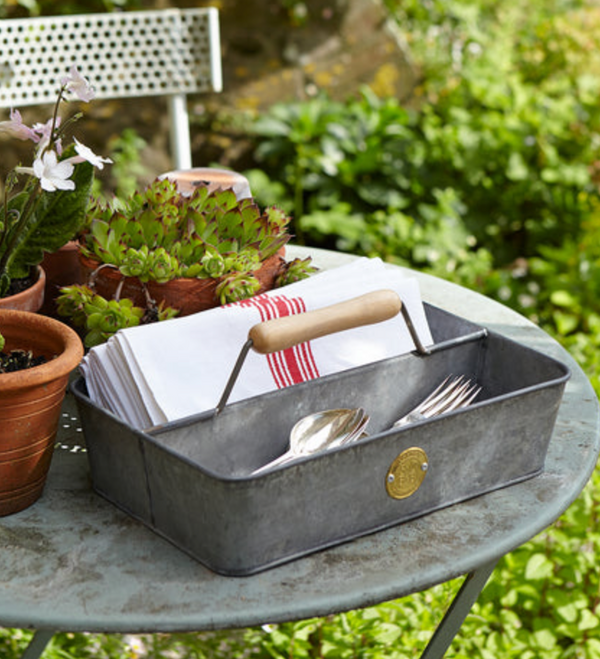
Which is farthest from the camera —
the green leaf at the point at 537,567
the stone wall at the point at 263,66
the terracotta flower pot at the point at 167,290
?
the stone wall at the point at 263,66

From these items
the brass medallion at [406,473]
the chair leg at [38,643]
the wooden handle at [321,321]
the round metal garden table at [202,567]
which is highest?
the wooden handle at [321,321]

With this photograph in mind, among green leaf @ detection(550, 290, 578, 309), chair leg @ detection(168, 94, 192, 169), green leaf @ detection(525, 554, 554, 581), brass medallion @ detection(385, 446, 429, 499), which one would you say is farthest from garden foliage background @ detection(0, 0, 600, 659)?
brass medallion @ detection(385, 446, 429, 499)

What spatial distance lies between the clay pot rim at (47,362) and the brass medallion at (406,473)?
1.13 ft

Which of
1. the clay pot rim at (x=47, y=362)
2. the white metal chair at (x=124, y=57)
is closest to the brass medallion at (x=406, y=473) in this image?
the clay pot rim at (x=47, y=362)

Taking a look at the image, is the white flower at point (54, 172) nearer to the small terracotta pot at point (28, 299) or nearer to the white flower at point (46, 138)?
the white flower at point (46, 138)

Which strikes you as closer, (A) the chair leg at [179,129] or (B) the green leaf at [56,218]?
(B) the green leaf at [56,218]

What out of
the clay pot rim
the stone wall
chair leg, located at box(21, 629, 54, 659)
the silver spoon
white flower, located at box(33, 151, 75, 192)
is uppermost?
white flower, located at box(33, 151, 75, 192)

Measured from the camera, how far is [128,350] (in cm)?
105

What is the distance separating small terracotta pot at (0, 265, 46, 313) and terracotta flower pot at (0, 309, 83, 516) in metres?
0.10

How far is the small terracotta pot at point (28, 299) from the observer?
1.17 metres

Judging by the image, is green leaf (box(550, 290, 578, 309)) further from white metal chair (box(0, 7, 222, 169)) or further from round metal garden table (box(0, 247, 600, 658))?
round metal garden table (box(0, 247, 600, 658))

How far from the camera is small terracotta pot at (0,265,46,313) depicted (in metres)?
1.17

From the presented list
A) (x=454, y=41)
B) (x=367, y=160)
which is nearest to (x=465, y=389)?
(x=367, y=160)

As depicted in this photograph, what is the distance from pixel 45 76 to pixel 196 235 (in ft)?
4.63
